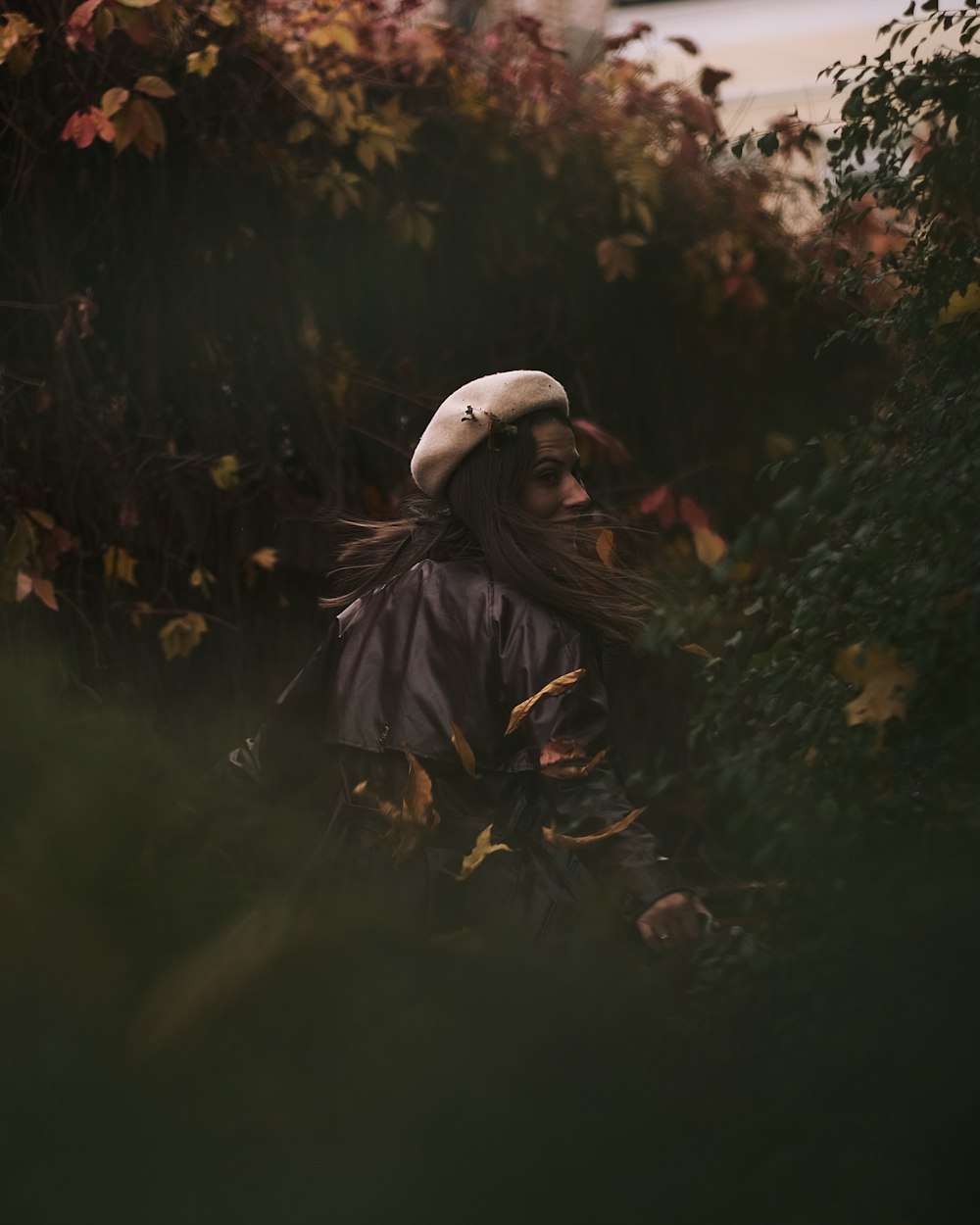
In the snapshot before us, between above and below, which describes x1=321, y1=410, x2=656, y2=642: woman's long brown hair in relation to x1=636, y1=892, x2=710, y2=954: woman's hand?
above

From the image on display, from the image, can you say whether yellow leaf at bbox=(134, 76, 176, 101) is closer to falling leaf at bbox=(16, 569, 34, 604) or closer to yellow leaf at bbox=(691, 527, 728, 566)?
falling leaf at bbox=(16, 569, 34, 604)

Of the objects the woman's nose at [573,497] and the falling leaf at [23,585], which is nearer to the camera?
the woman's nose at [573,497]

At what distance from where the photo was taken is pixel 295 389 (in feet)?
13.3

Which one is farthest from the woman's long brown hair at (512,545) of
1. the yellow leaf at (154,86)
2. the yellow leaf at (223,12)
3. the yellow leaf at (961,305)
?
the yellow leaf at (223,12)

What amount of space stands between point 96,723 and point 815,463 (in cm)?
398

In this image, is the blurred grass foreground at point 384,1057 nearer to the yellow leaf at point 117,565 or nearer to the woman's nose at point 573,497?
the woman's nose at point 573,497

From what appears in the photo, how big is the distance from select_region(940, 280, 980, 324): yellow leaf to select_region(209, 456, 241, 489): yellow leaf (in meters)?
2.40

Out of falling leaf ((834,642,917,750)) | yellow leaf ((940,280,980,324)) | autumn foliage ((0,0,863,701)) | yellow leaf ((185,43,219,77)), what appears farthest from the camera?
autumn foliage ((0,0,863,701))

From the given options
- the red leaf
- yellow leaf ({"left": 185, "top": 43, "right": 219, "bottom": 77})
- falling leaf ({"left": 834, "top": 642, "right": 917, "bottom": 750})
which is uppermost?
yellow leaf ({"left": 185, "top": 43, "right": 219, "bottom": 77})

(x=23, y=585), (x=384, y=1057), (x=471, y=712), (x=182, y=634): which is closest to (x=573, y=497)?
(x=471, y=712)

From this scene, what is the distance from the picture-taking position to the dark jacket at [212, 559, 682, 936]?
1.97m

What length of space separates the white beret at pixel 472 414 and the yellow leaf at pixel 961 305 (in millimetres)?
979

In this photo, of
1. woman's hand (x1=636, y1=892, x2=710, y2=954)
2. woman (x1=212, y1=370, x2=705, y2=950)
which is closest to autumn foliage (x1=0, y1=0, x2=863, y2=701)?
woman (x1=212, y1=370, x2=705, y2=950)

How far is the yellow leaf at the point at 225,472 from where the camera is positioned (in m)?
3.70
